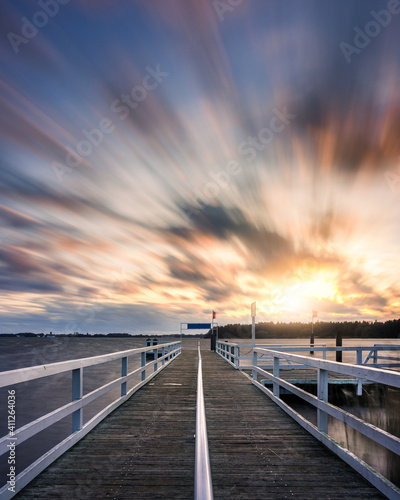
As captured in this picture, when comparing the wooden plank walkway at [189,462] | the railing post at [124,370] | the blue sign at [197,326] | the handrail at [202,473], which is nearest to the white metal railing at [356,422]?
the wooden plank walkway at [189,462]

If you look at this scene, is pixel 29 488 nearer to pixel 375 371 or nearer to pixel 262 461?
pixel 262 461

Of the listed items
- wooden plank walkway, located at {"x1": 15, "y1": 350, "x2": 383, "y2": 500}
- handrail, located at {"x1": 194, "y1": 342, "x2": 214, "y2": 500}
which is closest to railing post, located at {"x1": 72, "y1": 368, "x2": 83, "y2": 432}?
wooden plank walkway, located at {"x1": 15, "y1": 350, "x2": 383, "y2": 500}

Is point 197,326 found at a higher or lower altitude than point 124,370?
lower

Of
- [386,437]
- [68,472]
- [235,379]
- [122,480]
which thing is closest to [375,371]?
[386,437]

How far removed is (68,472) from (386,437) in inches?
137

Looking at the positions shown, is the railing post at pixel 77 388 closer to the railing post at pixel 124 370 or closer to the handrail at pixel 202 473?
the railing post at pixel 124 370

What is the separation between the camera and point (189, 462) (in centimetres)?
462

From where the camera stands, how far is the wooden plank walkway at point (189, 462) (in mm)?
3791

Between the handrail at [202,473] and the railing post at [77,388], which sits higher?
the handrail at [202,473]

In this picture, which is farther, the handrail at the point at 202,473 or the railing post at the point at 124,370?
the railing post at the point at 124,370

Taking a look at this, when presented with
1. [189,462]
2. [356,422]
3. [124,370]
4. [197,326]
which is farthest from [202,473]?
[197,326]

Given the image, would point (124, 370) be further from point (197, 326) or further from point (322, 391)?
point (197, 326)

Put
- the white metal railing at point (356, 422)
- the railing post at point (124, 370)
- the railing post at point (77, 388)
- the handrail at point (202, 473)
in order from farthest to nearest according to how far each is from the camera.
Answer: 1. the railing post at point (124, 370)
2. the railing post at point (77, 388)
3. the white metal railing at point (356, 422)
4. the handrail at point (202, 473)

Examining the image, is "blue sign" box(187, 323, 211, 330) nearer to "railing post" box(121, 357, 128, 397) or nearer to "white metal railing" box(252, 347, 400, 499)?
"railing post" box(121, 357, 128, 397)
